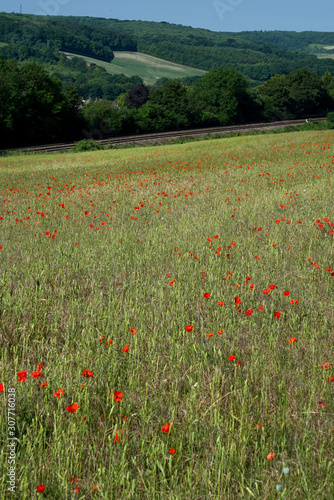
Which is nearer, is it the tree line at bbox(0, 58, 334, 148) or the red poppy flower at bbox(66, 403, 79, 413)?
the red poppy flower at bbox(66, 403, 79, 413)

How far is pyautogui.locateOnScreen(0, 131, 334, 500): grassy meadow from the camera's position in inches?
85.4

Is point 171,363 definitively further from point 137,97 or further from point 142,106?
point 137,97

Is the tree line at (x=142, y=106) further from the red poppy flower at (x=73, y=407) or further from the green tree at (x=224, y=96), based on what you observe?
the red poppy flower at (x=73, y=407)

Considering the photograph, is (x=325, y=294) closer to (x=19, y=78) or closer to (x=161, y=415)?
(x=161, y=415)

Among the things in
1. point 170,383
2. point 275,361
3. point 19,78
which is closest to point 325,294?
point 275,361

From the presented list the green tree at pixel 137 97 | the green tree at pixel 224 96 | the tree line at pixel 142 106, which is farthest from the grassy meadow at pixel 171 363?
the green tree at pixel 137 97

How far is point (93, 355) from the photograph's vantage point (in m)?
3.25

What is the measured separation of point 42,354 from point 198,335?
1222 mm

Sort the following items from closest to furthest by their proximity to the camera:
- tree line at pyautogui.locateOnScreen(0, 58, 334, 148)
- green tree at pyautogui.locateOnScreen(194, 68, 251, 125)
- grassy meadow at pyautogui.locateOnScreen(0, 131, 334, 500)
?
grassy meadow at pyautogui.locateOnScreen(0, 131, 334, 500) → tree line at pyautogui.locateOnScreen(0, 58, 334, 148) → green tree at pyautogui.locateOnScreen(194, 68, 251, 125)

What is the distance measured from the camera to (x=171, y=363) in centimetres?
314

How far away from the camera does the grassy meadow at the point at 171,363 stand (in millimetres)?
2168

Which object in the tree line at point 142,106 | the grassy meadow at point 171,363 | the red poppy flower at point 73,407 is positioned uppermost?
the tree line at point 142,106

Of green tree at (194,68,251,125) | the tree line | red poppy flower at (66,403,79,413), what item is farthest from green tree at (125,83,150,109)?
red poppy flower at (66,403,79,413)

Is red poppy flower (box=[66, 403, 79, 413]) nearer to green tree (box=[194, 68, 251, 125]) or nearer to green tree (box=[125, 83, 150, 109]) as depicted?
green tree (box=[194, 68, 251, 125])
